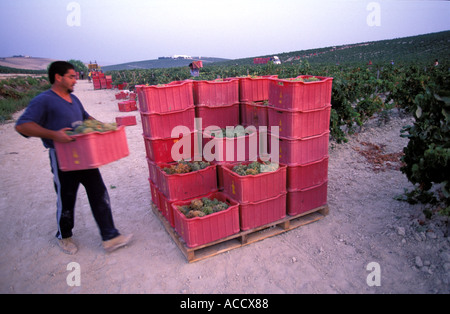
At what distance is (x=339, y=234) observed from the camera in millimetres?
4172

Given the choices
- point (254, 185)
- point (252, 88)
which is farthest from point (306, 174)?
point (252, 88)

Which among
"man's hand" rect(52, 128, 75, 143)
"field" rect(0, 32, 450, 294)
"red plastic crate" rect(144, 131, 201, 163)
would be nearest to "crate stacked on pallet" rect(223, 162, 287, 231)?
"field" rect(0, 32, 450, 294)

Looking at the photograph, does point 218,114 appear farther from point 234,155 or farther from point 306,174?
point 306,174

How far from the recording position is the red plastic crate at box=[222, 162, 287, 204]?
3930 mm

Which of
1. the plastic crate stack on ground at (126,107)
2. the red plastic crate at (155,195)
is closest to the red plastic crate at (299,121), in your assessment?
the red plastic crate at (155,195)

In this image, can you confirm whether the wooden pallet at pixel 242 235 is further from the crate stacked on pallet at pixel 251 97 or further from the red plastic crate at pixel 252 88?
the red plastic crate at pixel 252 88

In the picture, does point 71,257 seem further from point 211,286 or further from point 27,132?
point 211,286

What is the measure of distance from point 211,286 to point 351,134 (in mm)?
7106

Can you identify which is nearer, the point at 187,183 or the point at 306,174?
the point at 187,183

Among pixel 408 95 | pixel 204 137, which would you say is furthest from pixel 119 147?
pixel 408 95

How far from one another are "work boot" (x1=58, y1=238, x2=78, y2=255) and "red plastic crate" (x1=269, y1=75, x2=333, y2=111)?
3.63m

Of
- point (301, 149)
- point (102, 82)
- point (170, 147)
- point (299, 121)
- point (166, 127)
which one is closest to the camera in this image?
point (299, 121)

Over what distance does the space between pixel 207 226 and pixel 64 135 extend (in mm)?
2038

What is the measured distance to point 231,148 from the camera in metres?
4.44
